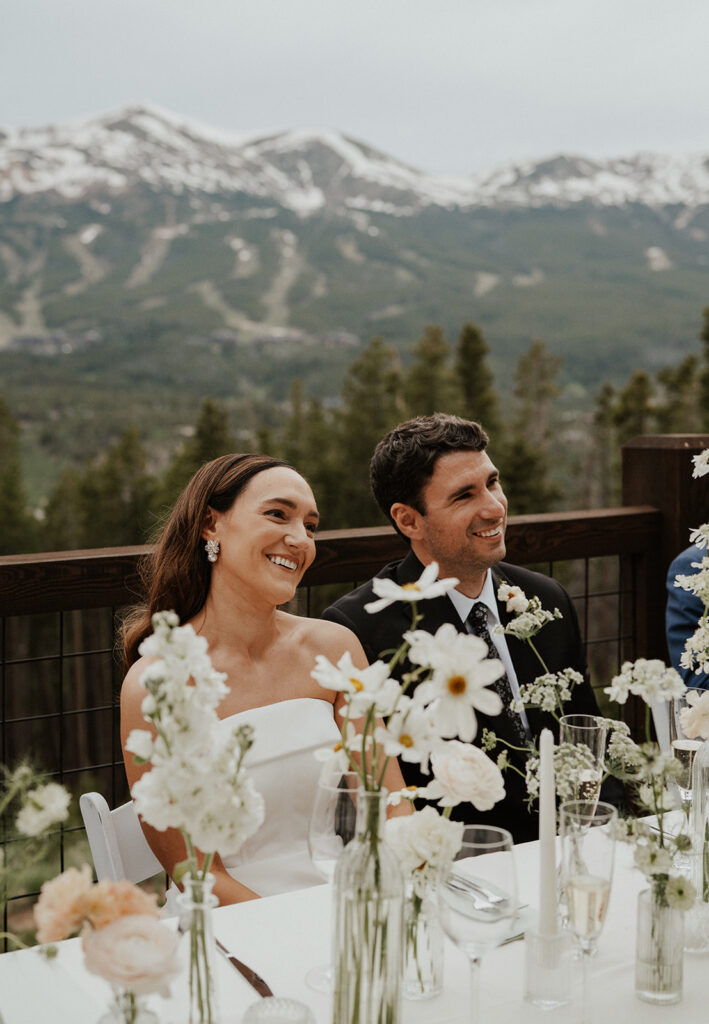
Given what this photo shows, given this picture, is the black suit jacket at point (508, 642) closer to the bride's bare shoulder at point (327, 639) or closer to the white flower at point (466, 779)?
the bride's bare shoulder at point (327, 639)

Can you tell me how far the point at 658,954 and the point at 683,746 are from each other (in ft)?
1.07

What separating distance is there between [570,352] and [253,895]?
27.9 metres

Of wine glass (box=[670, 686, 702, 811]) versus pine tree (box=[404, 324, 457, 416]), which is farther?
pine tree (box=[404, 324, 457, 416])

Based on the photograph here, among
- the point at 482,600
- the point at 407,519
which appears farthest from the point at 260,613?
the point at 482,600

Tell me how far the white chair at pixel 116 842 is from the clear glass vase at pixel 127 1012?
79cm

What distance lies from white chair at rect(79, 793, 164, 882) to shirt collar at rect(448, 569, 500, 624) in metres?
0.88

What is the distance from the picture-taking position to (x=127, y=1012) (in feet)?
2.77

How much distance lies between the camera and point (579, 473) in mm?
25406

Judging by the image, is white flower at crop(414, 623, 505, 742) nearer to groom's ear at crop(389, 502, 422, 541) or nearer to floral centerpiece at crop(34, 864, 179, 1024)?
floral centerpiece at crop(34, 864, 179, 1024)

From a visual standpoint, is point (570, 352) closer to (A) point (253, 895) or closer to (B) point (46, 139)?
(B) point (46, 139)

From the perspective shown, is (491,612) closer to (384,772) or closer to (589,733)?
(589,733)

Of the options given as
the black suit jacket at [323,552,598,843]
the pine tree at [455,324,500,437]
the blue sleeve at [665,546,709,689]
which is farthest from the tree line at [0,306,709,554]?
the black suit jacket at [323,552,598,843]

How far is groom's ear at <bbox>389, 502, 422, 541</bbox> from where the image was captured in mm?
2398

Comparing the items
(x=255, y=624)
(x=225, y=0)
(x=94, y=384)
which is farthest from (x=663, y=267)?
(x=255, y=624)
